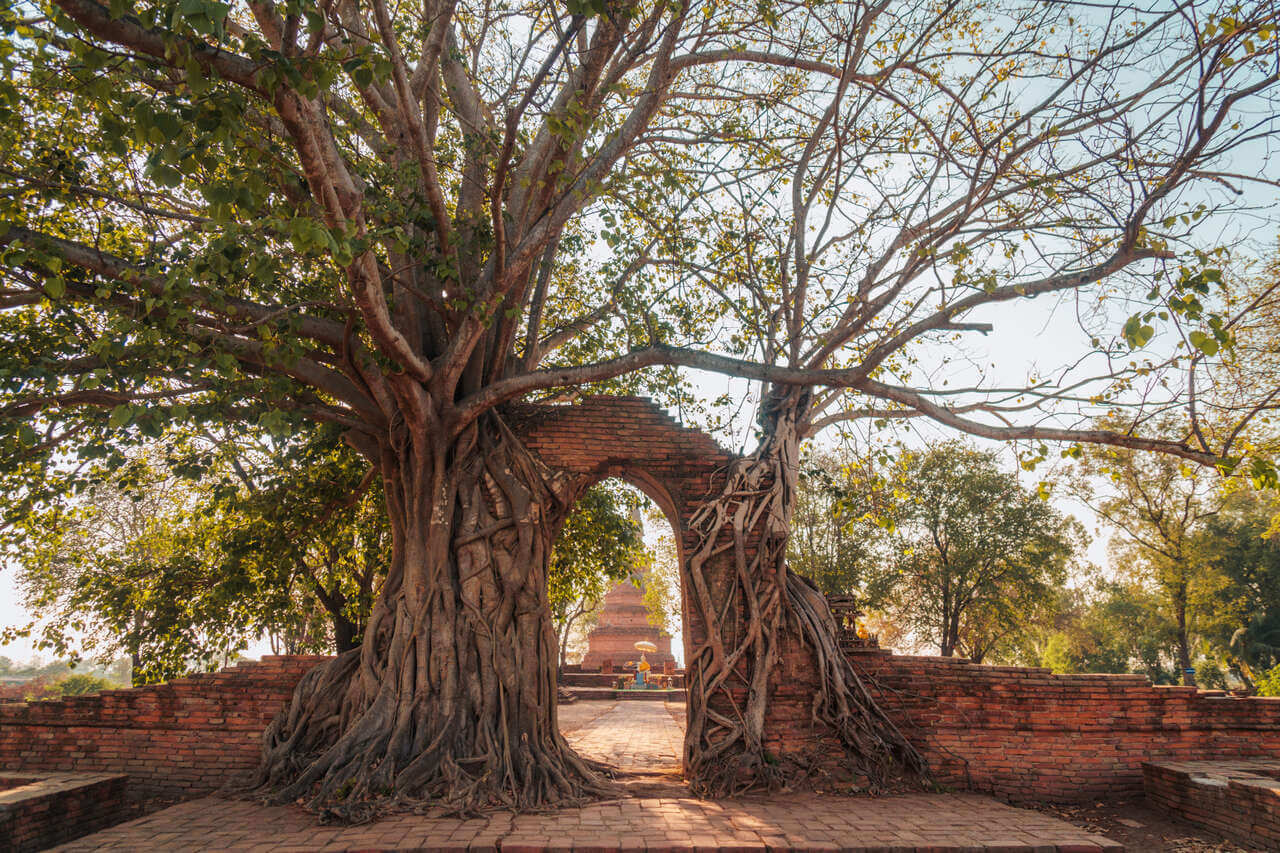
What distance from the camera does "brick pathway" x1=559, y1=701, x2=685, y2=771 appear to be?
303 inches

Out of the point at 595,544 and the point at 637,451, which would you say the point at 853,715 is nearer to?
the point at 637,451

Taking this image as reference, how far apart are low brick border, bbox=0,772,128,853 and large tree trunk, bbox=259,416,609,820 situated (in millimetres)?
1228

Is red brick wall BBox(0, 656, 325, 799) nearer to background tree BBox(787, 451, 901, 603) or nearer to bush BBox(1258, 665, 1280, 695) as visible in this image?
bush BBox(1258, 665, 1280, 695)

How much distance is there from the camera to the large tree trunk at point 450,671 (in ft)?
18.9

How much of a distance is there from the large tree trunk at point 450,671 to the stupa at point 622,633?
15.3 metres

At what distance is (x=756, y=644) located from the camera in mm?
6844

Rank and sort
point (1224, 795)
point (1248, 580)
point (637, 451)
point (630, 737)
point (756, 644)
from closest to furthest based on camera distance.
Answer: point (1224, 795) < point (756, 644) < point (637, 451) < point (630, 737) < point (1248, 580)

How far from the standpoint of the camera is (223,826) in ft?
16.9

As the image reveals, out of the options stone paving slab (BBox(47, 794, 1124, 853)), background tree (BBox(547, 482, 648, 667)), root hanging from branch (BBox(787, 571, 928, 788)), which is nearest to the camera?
stone paving slab (BBox(47, 794, 1124, 853))

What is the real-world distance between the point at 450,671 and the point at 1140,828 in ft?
18.2

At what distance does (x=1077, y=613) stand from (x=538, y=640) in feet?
96.3

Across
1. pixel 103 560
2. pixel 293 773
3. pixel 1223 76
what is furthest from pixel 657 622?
pixel 1223 76

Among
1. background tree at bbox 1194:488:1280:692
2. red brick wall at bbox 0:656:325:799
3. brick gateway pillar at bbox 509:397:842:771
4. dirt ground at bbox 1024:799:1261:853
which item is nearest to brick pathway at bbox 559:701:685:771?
brick gateway pillar at bbox 509:397:842:771

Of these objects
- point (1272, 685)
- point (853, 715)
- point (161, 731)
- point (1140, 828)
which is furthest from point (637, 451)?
point (1272, 685)
